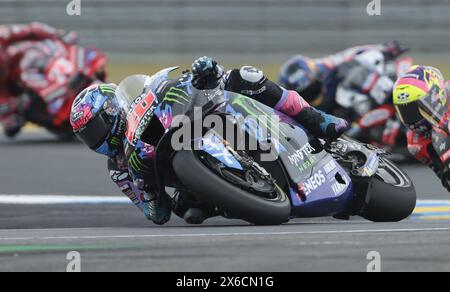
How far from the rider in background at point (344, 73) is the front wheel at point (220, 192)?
6266mm

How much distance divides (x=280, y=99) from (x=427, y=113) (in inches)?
52.4

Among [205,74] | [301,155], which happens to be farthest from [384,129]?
[205,74]

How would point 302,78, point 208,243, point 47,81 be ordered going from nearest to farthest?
1. point 208,243
2. point 302,78
3. point 47,81

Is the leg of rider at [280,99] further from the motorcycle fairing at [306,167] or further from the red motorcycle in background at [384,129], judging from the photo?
the red motorcycle in background at [384,129]

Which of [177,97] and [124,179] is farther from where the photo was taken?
[124,179]

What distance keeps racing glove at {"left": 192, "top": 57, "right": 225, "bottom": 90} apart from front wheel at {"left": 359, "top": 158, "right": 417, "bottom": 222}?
1.41 metres

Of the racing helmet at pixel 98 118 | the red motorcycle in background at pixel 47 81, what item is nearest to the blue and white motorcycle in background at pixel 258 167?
the racing helmet at pixel 98 118

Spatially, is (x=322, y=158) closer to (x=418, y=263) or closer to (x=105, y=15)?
(x=418, y=263)

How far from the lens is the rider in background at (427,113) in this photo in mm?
8891

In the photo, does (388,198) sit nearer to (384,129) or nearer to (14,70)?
(384,129)

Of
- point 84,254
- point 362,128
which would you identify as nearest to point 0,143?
point 362,128

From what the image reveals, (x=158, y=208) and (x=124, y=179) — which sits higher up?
(x=124, y=179)

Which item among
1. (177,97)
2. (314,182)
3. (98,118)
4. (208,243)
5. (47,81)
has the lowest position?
(47,81)

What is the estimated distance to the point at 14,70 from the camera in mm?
16016
